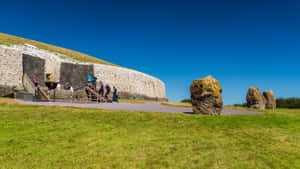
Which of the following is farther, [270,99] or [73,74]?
[73,74]

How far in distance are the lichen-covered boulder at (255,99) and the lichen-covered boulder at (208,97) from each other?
9512 millimetres

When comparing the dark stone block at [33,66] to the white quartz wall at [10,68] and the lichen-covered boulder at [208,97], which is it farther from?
the lichen-covered boulder at [208,97]

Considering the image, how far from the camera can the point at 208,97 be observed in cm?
905

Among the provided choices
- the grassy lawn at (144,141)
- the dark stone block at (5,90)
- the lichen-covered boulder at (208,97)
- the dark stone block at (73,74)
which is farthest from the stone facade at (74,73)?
the lichen-covered boulder at (208,97)

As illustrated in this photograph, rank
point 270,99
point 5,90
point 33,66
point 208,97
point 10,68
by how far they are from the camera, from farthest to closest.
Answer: point 33,66 < point 10,68 < point 5,90 < point 270,99 < point 208,97

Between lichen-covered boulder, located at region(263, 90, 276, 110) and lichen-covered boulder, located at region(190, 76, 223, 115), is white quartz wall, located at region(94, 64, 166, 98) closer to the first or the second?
lichen-covered boulder, located at region(263, 90, 276, 110)

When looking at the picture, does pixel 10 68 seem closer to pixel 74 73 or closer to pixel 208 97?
pixel 74 73

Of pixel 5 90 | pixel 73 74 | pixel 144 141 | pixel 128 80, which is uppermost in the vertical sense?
pixel 73 74

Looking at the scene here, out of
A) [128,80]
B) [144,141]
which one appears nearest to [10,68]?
[128,80]

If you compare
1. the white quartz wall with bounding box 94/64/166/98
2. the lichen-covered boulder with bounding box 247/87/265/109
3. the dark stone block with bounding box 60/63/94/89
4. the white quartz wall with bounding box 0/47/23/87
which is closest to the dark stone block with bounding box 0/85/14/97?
the white quartz wall with bounding box 0/47/23/87

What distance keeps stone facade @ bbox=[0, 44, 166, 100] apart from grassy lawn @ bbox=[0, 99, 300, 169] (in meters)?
17.7

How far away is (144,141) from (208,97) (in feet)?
17.0

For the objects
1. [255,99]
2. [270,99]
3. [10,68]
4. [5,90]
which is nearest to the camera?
[255,99]

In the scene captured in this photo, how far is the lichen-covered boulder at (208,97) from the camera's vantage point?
9039mm
